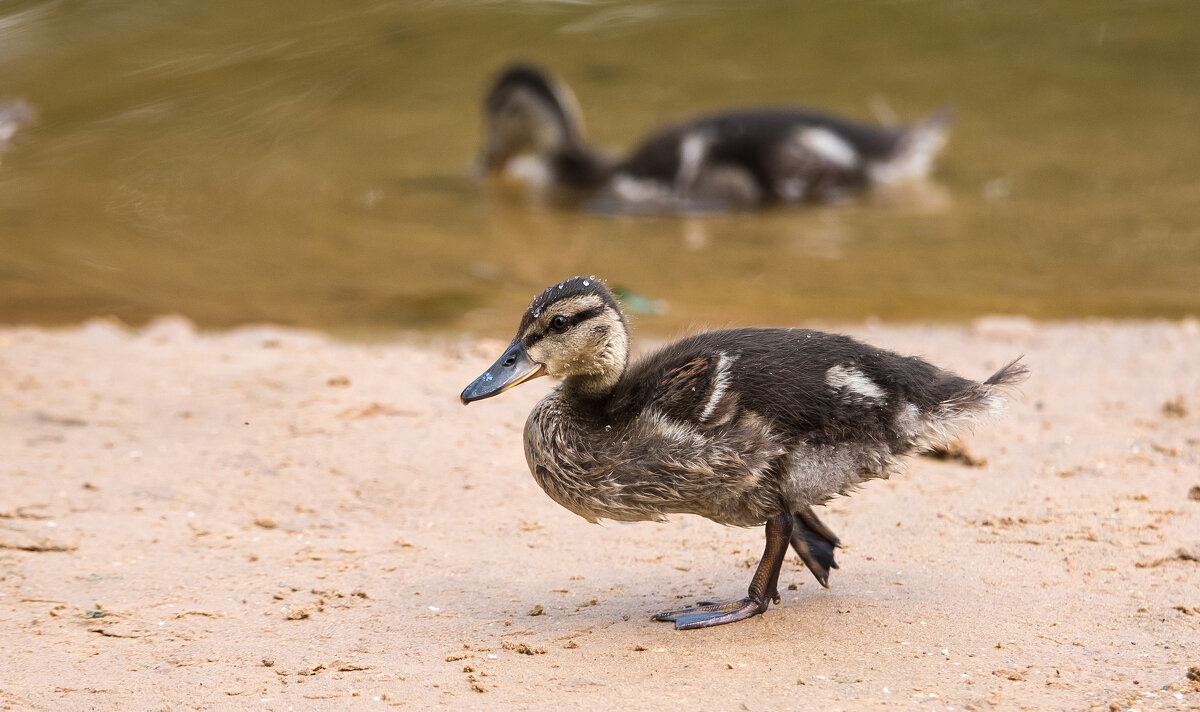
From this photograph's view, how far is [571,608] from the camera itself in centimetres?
445

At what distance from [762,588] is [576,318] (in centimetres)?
104

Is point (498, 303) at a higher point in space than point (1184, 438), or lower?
lower

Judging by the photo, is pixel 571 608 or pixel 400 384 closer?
pixel 571 608

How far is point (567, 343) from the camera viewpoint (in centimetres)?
432

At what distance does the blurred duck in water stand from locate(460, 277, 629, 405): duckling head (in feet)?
12.9

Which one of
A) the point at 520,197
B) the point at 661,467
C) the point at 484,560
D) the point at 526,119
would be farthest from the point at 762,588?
the point at 526,119

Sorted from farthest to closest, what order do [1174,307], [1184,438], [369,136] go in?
[369,136], [1174,307], [1184,438]

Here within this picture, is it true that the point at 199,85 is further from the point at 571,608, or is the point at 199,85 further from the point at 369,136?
the point at 571,608

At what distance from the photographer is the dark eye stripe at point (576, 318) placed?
432 cm

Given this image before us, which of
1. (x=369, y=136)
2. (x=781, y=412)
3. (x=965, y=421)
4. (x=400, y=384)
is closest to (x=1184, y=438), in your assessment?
(x=965, y=421)

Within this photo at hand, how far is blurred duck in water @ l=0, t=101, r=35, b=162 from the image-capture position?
6.96 m

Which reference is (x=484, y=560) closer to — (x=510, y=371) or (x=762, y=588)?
(x=510, y=371)

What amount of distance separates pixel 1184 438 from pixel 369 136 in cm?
1021

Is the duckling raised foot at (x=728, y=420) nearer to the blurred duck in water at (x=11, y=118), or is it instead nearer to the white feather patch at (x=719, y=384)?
the white feather patch at (x=719, y=384)
